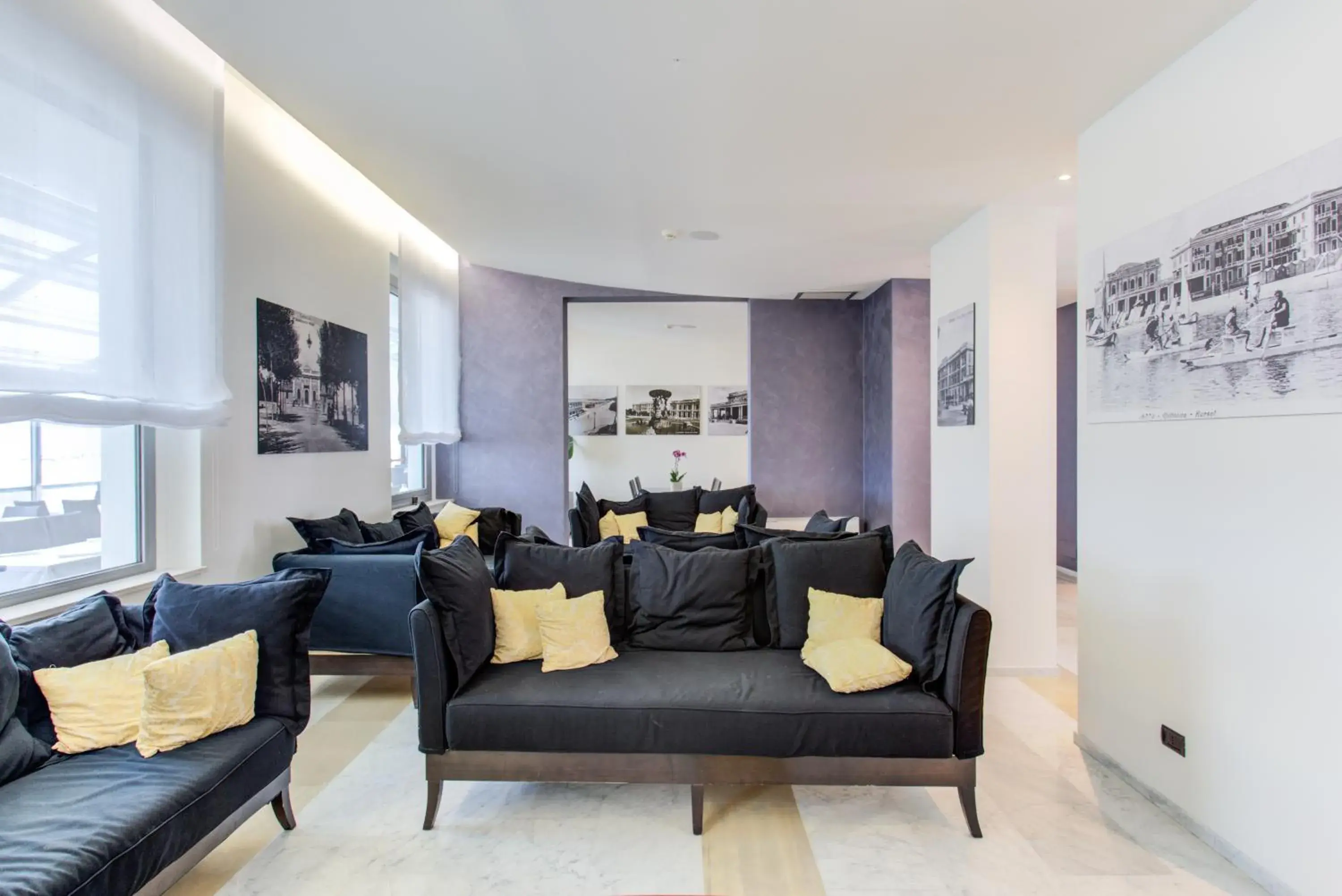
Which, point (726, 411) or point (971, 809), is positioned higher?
point (726, 411)

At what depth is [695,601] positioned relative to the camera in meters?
3.05

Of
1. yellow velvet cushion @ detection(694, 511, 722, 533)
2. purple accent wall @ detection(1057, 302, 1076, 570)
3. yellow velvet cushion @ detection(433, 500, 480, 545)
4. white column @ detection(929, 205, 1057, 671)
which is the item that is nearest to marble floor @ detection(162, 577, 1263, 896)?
white column @ detection(929, 205, 1057, 671)

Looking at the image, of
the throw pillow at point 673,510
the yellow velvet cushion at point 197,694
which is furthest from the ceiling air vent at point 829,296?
the yellow velvet cushion at point 197,694

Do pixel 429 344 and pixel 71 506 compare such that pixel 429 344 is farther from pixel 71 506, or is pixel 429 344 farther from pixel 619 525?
pixel 71 506

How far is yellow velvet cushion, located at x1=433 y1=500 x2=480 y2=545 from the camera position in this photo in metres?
5.53

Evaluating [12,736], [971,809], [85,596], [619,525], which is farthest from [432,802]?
[619,525]

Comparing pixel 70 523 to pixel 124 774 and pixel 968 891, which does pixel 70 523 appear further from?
pixel 968 891

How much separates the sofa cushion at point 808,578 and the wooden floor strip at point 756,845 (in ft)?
2.10

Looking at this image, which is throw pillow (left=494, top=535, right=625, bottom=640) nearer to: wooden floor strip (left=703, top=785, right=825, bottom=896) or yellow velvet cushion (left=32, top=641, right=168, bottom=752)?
wooden floor strip (left=703, top=785, right=825, bottom=896)

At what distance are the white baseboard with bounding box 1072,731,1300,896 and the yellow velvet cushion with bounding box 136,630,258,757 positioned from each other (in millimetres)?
3322

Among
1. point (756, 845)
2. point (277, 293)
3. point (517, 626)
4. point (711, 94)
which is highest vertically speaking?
point (711, 94)

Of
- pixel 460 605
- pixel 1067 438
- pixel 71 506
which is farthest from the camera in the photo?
pixel 1067 438

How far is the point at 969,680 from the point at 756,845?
0.94 meters

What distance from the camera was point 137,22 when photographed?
2951 millimetres
